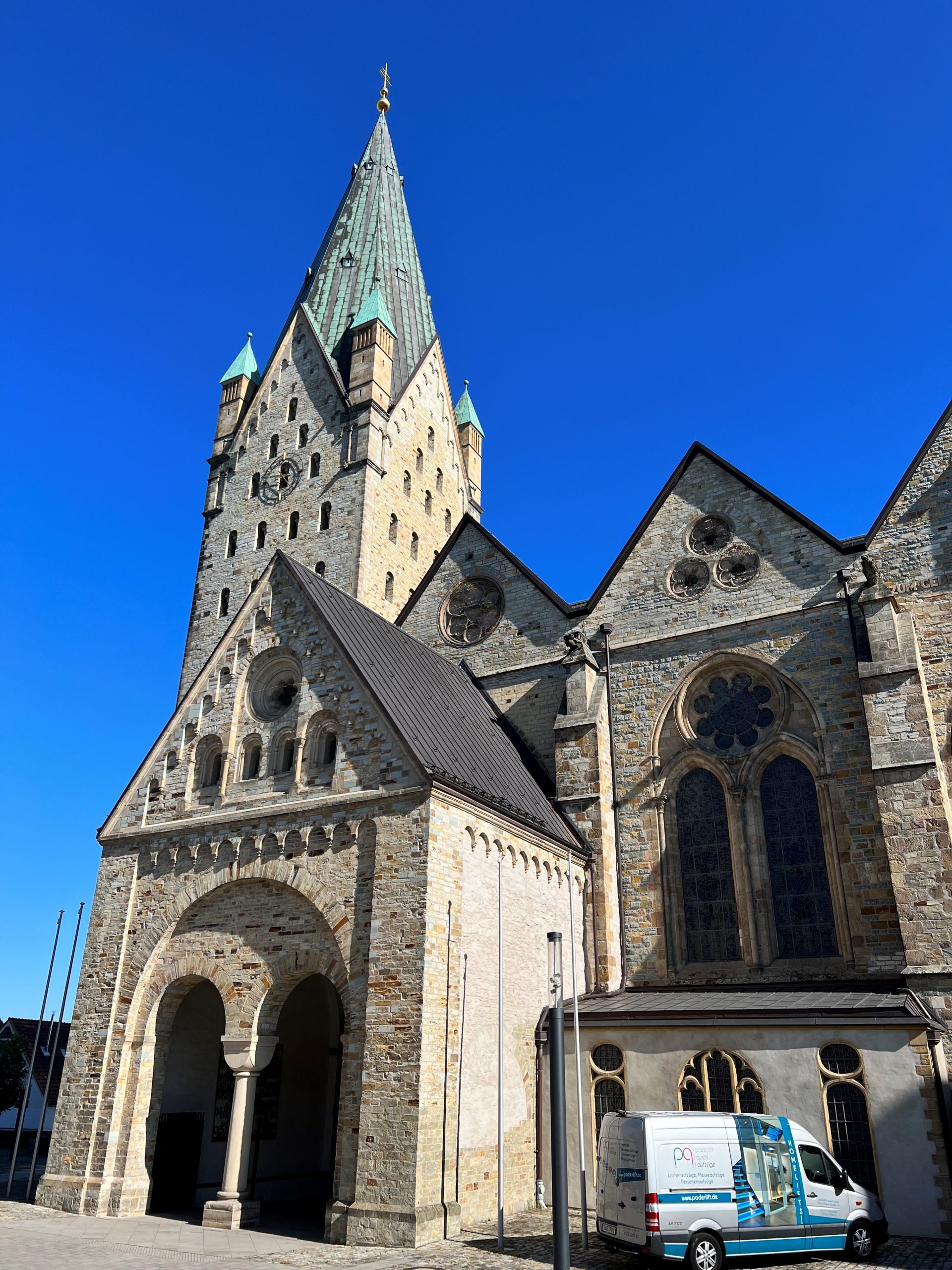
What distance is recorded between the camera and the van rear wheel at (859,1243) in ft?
43.3

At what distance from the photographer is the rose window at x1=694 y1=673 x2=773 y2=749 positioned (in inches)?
842

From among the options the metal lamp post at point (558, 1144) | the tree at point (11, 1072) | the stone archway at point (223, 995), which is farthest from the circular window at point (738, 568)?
the tree at point (11, 1072)

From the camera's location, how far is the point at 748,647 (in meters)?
21.9

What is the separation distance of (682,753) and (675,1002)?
5.66 meters

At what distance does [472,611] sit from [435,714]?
7516 millimetres

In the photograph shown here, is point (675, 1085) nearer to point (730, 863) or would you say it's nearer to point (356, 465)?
point (730, 863)

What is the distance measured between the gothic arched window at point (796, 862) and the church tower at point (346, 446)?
15.6m

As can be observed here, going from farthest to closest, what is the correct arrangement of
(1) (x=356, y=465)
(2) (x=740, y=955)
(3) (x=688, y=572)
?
1. (1) (x=356, y=465)
2. (3) (x=688, y=572)
3. (2) (x=740, y=955)

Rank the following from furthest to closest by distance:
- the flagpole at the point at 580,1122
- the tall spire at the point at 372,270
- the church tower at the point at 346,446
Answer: the tall spire at the point at 372,270, the church tower at the point at 346,446, the flagpole at the point at 580,1122

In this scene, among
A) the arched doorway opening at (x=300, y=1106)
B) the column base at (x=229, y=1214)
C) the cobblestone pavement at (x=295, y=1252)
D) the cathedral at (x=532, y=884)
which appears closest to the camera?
the cobblestone pavement at (x=295, y=1252)

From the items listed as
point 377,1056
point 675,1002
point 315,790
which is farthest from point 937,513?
point 377,1056

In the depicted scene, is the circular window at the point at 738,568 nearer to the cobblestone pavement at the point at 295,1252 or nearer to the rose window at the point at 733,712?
the rose window at the point at 733,712

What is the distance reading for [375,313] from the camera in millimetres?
36625

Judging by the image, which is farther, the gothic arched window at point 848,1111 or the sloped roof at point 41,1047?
the sloped roof at point 41,1047
